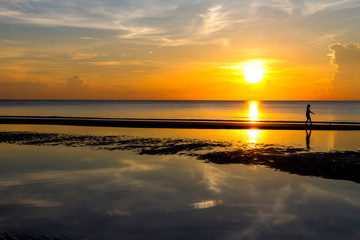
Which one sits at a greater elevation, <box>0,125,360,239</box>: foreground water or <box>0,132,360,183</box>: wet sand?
<box>0,132,360,183</box>: wet sand

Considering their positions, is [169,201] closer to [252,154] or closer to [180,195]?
[180,195]

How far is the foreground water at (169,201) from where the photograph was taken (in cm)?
769

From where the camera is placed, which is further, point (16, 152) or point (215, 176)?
point (16, 152)

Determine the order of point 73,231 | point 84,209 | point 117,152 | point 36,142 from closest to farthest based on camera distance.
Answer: point 73,231 < point 84,209 < point 117,152 < point 36,142

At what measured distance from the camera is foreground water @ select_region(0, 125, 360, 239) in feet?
25.2

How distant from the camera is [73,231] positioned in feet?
25.0

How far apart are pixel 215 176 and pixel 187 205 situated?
12.6 feet

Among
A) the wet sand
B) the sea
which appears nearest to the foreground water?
the sea

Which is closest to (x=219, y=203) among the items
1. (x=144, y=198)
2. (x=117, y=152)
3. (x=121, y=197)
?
(x=144, y=198)

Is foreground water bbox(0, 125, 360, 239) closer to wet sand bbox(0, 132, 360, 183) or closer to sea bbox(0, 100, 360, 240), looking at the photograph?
sea bbox(0, 100, 360, 240)

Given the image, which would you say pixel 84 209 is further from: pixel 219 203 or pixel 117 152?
pixel 117 152

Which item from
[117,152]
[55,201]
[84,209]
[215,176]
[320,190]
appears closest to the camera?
[84,209]

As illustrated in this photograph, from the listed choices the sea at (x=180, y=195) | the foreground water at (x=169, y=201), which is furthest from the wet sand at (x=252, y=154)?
the foreground water at (x=169, y=201)

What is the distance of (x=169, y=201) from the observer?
9922 millimetres
